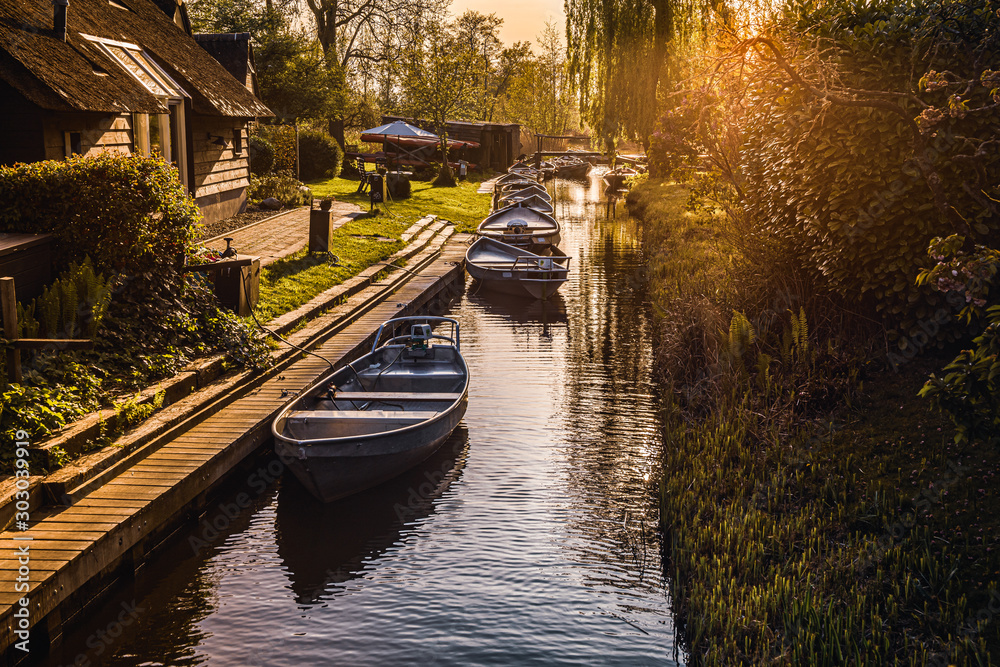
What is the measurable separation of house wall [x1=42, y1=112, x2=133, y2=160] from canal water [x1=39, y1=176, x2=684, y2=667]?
7846 mm

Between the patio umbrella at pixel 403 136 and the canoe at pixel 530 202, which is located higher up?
the patio umbrella at pixel 403 136

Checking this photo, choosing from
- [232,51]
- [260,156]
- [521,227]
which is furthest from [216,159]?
[521,227]

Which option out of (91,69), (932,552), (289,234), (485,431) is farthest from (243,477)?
(289,234)

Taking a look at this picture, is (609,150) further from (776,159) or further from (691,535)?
(691,535)

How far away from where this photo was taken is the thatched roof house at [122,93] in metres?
14.1

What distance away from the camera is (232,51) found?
96.3 ft

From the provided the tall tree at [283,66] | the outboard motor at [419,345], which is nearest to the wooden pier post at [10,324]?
the outboard motor at [419,345]

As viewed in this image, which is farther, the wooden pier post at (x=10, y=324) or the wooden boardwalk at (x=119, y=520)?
the wooden pier post at (x=10, y=324)

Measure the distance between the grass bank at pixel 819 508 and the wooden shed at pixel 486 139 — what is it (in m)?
44.7

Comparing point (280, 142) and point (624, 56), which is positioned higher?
point (624, 56)

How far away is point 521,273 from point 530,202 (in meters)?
13.1

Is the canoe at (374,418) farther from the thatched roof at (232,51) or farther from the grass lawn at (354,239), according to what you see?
the thatched roof at (232,51)

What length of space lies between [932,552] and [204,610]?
21.0 feet

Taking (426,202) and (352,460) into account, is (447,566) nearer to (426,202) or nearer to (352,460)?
(352,460)
